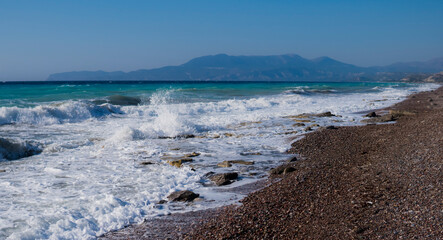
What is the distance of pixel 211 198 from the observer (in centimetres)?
639

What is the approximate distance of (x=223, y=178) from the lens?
7312 millimetres

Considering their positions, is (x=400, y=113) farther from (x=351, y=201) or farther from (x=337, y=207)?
(x=337, y=207)

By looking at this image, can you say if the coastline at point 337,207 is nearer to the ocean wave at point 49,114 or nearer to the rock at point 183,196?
the rock at point 183,196

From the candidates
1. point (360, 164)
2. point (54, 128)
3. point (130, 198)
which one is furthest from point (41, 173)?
point (54, 128)

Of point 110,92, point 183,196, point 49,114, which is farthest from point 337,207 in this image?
point 110,92

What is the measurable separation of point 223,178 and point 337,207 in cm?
265

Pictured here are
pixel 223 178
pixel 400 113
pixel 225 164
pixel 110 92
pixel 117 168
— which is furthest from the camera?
pixel 110 92

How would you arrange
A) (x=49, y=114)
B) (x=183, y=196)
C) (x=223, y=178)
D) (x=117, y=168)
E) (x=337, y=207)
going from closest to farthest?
(x=337, y=207), (x=183, y=196), (x=223, y=178), (x=117, y=168), (x=49, y=114)

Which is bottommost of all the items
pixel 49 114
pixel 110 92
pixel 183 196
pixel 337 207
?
pixel 183 196

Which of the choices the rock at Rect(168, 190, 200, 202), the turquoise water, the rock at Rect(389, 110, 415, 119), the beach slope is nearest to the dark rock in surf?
the rock at Rect(168, 190, 200, 202)

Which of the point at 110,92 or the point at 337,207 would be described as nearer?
the point at 337,207

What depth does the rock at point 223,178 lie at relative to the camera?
23.6 ft

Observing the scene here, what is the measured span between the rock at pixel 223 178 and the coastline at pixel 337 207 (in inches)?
35.9

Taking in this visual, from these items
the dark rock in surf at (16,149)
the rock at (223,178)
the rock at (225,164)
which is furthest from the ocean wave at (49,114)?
the rock at (223,178)
